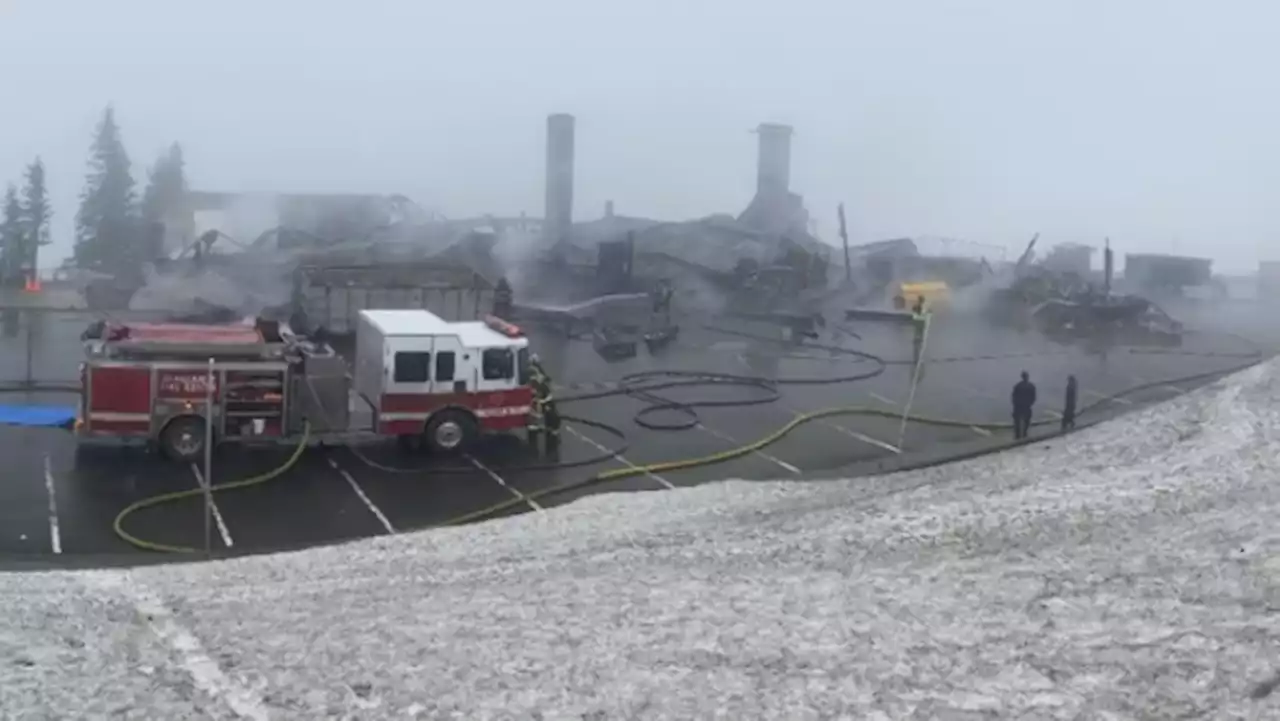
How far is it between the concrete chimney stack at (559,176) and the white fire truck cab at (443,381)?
31535 mm

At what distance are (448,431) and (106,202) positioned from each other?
44.6 m

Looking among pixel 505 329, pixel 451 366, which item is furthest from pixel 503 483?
pixel 505 329

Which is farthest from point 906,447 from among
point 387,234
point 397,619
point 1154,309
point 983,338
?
point 387,234

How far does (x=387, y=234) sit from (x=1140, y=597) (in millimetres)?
38386

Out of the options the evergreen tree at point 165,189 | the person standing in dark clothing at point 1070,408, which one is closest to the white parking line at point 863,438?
the person standing in dark clothing at point 1070,408

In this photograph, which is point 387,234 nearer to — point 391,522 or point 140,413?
point 140,413

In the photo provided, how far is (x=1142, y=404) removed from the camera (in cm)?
2273

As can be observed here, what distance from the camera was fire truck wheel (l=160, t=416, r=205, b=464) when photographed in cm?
1677

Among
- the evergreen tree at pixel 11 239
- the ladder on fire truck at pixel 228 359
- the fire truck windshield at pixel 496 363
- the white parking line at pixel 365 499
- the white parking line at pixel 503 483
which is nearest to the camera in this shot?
the white parking line at pixel 365 499

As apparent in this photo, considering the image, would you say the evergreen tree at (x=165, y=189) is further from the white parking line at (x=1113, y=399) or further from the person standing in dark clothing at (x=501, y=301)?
the white parking line at (x=1113, y=399)

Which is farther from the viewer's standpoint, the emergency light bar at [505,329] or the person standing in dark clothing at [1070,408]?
the person standing in dark clothing at [1070,408]

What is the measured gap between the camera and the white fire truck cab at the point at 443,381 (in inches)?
701

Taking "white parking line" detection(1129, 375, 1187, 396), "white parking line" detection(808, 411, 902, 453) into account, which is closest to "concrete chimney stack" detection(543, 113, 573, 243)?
"white parking line" detection(1129, 375, 1187, 396)

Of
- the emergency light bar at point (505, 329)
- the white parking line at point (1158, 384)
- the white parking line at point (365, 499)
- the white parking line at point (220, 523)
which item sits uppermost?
the emergency light bar at point (505, 329)
